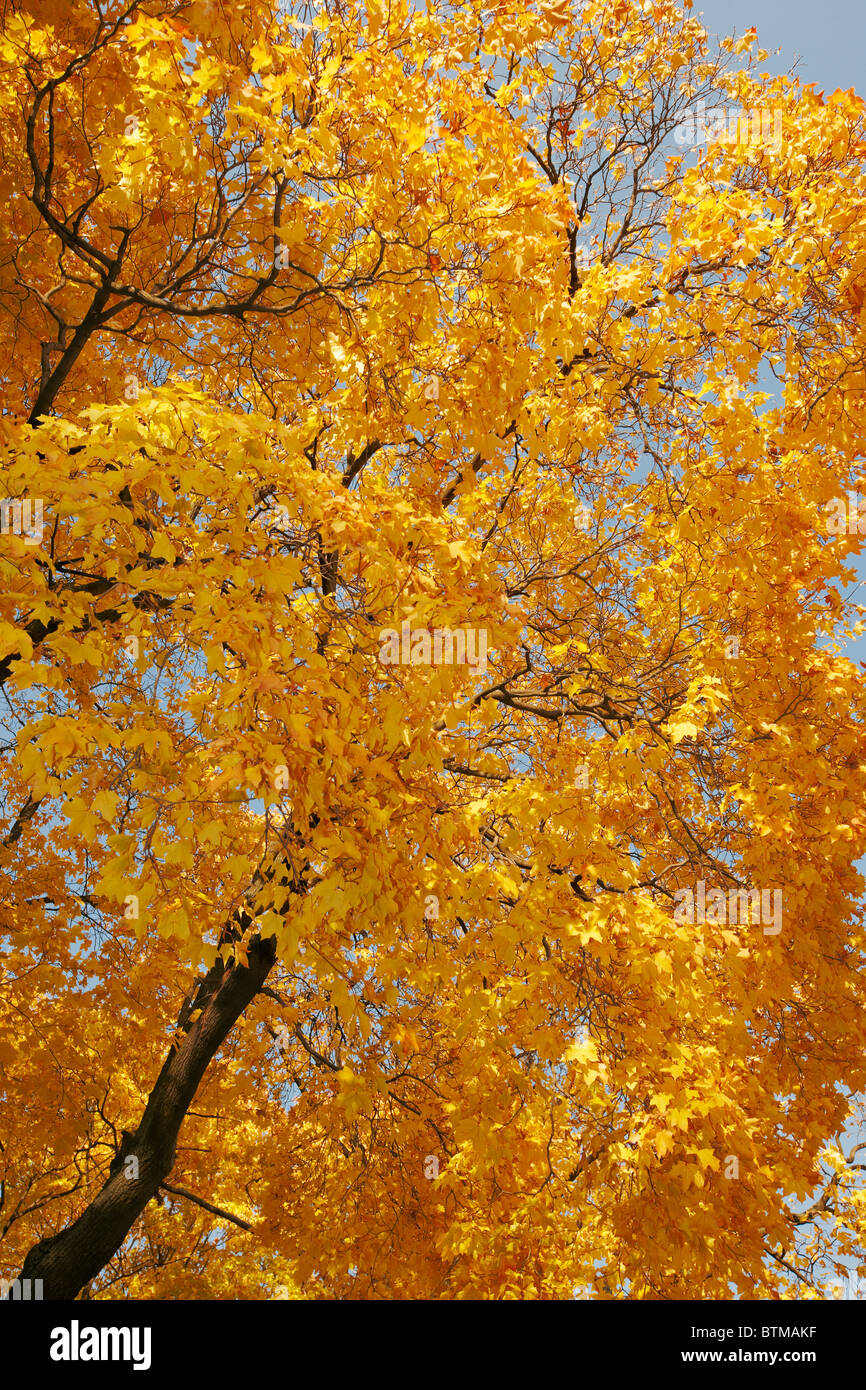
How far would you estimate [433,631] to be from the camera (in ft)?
12.7

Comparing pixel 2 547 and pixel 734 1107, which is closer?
pixel 2 547

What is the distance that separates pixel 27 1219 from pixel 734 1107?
1098cm

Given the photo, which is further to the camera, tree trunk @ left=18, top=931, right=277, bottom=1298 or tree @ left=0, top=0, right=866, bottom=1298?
tree trunk @ left=18, top=931, right=277, bottom=1298

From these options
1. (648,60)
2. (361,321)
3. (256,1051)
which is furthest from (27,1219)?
(648,60)

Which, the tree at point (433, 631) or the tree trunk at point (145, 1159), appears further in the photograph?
the tree trunk at point (145, 1159)

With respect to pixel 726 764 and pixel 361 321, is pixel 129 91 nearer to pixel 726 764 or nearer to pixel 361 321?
pixel 361 321

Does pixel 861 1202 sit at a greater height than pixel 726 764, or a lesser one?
lesser

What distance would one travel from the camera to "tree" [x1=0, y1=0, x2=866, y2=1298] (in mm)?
3656

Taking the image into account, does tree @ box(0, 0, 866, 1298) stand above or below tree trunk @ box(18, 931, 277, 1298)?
above

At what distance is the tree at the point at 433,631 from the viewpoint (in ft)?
12.0

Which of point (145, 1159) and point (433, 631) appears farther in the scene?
point (145, 1159)

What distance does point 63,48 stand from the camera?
5176mm

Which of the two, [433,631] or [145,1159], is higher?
[433,631]

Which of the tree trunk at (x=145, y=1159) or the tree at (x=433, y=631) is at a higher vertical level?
the tree at (x=433, y=631)
